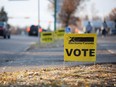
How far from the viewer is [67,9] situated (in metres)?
75.9

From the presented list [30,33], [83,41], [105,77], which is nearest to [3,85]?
[105,77]

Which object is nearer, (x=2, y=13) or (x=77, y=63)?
(x=77, y=63)

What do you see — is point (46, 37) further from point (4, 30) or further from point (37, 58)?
point (37, 58)

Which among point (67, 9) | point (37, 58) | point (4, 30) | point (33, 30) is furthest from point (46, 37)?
point (67, 9)

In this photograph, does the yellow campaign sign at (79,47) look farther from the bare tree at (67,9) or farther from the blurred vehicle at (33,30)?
the bare tree at (67,9)

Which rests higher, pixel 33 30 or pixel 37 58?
pixel 33 30

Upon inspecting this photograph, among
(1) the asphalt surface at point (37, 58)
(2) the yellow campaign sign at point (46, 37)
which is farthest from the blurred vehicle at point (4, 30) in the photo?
(1) the asphalt surface at point (37, 58)

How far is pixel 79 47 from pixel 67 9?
60569mm

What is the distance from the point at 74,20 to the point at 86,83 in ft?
225

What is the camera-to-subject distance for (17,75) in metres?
13.4

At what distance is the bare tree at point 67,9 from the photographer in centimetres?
7550

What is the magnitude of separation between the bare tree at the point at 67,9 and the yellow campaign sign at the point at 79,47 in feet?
195

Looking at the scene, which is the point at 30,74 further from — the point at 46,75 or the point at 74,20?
the point at 74,20

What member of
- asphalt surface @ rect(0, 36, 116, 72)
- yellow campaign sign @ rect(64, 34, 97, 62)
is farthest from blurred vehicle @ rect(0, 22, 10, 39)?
yellow campaign sign @ rect(64, 34, 97, 62)
